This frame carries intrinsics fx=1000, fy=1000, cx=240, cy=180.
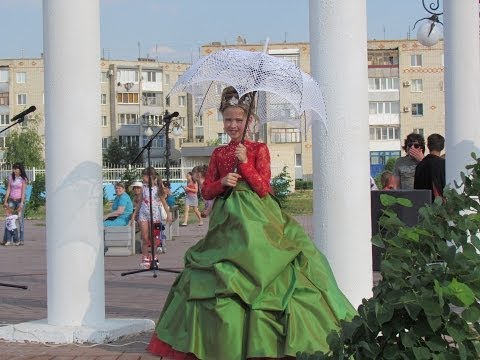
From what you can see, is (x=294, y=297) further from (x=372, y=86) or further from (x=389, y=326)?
(x=372, y=86)

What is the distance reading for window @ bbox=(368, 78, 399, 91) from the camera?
8619 centimetres

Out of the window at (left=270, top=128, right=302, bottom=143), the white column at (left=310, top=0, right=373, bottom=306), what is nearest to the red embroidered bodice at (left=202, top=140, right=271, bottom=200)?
the white column at (left=310, top=0, right=373, bottom=306)

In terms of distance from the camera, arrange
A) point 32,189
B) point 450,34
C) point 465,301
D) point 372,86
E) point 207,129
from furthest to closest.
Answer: point 207,129, point 372,86, point 32,189, point 450,34, point 465,301

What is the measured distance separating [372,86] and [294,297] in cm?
8088

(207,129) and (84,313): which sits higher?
(207,129)

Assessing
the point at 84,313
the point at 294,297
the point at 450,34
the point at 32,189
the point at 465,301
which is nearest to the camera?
the point at 465,301

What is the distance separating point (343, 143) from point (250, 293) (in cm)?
148

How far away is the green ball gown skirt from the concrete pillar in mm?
910

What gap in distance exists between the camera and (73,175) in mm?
7227

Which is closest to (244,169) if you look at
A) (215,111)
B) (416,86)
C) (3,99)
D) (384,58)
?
(215,111)

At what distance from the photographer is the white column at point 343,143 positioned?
23.0 feet

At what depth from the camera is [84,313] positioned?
24.2 feet

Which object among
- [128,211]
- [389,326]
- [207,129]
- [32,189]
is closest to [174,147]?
[207,129]

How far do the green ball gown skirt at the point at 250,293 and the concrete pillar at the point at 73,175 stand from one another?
91cm
